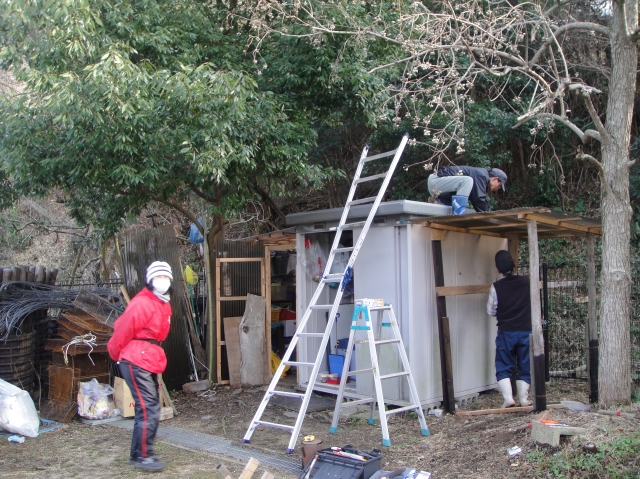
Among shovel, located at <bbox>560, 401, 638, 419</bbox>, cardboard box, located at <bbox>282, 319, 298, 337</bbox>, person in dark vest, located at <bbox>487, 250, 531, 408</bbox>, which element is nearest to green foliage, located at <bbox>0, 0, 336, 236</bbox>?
cardboard box, located at <bbox>282, 319, 298, 337</bbox>

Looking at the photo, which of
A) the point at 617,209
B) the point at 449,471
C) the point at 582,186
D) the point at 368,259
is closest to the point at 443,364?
the point at 368,259

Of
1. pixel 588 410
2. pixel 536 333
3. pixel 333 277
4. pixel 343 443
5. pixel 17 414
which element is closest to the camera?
pixel 588 410

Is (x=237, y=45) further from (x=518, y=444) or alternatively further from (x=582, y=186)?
(x=582, y=186)

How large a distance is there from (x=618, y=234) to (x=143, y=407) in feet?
16.7

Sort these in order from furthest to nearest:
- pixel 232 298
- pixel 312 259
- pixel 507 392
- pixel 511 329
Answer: pixel 232 298 < pixel 312 259 < pixel 511 329 < pixel 507 392

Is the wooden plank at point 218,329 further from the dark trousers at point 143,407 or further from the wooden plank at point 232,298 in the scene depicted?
the dark trousers at point 143,407

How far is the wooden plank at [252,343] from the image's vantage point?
909 cm

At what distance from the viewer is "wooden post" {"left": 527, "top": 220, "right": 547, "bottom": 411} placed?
6.20 m

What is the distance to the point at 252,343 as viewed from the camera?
915 cm

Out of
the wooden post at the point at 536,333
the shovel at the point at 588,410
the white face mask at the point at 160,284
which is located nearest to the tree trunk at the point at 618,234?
the shovel at the point at 588,410

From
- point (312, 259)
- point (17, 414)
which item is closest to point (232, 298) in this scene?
point (312, 259)

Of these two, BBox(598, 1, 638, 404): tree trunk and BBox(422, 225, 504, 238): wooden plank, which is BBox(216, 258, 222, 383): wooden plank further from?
BBox(598, 1, 638, 404): tree trunk

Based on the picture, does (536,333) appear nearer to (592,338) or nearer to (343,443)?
(592,338)

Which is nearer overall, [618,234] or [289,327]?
[618,234]
